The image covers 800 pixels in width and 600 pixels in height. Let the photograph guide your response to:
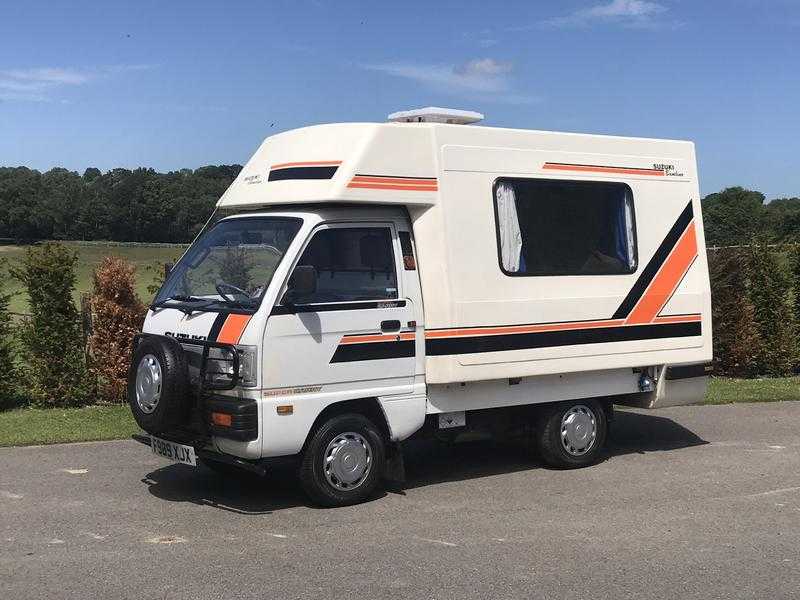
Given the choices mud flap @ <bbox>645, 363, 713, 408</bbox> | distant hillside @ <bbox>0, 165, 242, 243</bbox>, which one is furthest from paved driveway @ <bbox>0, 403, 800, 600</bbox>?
distant hillside @ <bbox>0, 165, 242, 243</bbox>

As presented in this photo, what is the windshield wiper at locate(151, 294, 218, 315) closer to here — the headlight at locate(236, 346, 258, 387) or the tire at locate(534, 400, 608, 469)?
the headlight at locate(236, 346, 258, 387)

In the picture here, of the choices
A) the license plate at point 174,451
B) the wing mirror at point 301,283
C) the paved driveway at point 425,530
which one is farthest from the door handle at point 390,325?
the license plate at point 174,451

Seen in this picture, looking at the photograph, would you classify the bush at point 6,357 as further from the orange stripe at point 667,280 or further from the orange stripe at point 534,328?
the orange stripe at point 667,280

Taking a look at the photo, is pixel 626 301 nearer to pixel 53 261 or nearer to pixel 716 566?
pixel 716 566

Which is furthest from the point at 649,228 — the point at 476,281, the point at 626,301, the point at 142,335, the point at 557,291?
the point at 142,335

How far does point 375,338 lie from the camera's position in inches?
288

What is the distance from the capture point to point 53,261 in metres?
11.5

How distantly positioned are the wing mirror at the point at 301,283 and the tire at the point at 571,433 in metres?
→ 2.83

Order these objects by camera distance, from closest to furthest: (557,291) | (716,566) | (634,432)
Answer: (716,566) < (557,291) < (634,432)

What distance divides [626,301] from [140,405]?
14.4 feet

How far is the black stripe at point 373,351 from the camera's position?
713cm

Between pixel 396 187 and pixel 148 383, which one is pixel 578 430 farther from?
pixel 148 383

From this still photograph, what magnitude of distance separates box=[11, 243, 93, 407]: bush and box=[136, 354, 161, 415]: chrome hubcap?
472cm

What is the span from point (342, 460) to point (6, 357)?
20.1ft
